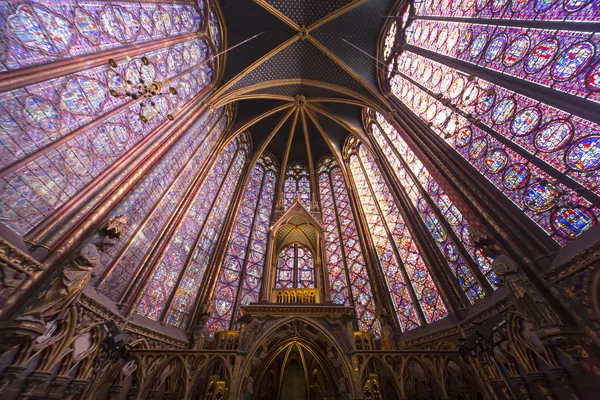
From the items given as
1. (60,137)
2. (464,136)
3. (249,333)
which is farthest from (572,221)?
(60,137)

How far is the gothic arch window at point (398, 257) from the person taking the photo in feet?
28.9

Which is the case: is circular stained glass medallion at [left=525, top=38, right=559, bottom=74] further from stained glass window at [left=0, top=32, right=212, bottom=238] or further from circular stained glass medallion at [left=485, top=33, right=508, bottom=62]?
stained glass window at [left=0, top=32, right=212, bottom=238]

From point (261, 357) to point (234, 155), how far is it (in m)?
11.7

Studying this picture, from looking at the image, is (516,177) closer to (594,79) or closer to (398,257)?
(594,79)

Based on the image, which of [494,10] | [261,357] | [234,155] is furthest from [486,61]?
[234,155]

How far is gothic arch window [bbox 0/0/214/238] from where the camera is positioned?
491 centimetres

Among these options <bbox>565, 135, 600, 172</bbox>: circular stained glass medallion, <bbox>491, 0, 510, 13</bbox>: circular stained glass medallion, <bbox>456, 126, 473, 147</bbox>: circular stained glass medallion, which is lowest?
<bbox>565, 135, 600, 172</bbox>: circular stained glass medallion

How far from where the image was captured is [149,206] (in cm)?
845

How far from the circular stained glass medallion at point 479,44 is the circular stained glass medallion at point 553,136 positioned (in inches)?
135

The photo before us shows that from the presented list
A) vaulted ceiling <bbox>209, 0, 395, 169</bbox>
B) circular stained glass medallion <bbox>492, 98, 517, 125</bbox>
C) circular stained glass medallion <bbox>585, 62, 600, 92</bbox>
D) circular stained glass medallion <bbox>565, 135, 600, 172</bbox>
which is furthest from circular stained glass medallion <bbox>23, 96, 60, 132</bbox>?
circular stained glass medallion <bbox>585, 62, 600, 92</bbox>

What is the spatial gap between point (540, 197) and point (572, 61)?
290 cm

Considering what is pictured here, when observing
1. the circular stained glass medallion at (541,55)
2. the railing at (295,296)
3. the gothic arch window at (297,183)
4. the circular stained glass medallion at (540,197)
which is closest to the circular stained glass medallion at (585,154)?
the circular stained glass medallion at (540,197)

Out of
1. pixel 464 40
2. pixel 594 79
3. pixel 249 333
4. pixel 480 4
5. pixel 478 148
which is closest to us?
pixel 594 79

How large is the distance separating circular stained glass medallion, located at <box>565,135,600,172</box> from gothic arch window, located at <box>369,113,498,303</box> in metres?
2.52
